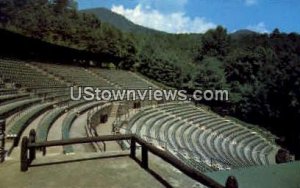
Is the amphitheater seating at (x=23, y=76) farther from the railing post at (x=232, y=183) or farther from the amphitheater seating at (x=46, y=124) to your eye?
the railing post at (x=232, y=183)

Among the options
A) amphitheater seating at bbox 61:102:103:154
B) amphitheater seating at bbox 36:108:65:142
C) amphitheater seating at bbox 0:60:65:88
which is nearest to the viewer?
amphitheater seating at bbox 61:102:103:154

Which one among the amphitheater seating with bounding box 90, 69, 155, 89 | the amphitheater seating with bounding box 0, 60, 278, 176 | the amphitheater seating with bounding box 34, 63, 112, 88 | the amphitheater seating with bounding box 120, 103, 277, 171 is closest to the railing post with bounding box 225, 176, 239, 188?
the amphitheater seating with bounding box 0, 60, 278, 176

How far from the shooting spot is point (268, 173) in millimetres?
7426

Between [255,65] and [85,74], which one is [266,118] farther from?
[85,74]

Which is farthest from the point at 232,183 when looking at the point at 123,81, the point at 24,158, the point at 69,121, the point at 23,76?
the point at 123,81

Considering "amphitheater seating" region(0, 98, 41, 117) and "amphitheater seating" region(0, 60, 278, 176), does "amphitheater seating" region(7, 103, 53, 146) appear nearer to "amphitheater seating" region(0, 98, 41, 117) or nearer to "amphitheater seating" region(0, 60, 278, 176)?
"amphitheater seating" region(0, 60, 278, 176)

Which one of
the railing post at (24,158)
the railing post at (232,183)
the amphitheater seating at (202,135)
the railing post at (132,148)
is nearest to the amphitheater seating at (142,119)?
the amphitheater seating at (202,135)

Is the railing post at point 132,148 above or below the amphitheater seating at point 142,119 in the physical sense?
above

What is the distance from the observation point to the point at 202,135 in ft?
101

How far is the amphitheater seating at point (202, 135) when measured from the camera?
24125mm

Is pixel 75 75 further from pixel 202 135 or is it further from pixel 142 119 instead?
pixel 202 135

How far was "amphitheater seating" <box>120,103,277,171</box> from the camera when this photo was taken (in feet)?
79.2

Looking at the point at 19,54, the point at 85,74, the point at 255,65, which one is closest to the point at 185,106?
the point at 85,74

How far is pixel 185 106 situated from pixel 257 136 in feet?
26.6
